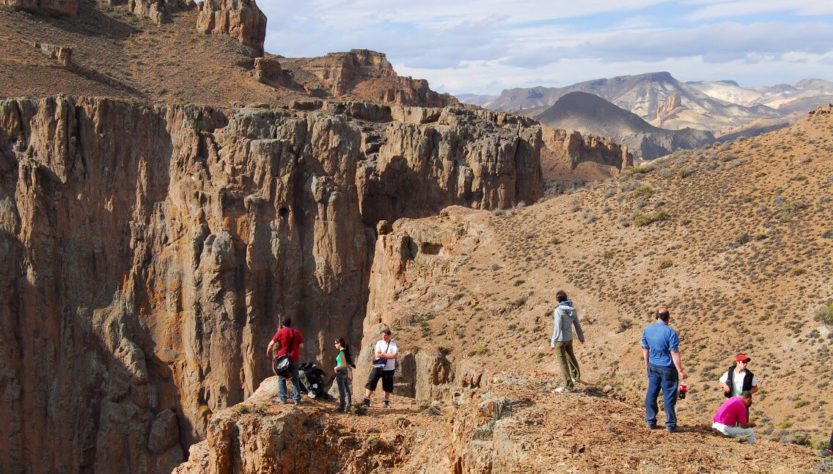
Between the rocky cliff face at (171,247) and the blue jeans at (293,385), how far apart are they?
86.3 ft

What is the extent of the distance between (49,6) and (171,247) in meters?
27.1

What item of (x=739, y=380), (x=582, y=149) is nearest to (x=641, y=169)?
(x=739, y=380)

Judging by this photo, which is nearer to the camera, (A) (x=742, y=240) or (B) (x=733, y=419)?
(B) (x=733, y=419)

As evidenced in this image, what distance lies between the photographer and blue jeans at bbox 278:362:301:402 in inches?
727

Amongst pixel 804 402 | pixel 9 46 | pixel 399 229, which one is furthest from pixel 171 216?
pixel 804 402

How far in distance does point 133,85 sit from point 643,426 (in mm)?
51491

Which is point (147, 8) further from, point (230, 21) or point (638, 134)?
point (638, 134)

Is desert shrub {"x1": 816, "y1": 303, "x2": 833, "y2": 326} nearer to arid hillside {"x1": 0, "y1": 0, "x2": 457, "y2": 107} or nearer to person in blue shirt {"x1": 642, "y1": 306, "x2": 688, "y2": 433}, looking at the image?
person in blue shirt {"x1": 642, "y1": 306, "x2": 688, "y2": 433}

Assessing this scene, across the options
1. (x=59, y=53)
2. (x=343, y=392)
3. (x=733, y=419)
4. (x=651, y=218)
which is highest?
(x=59, y=53)

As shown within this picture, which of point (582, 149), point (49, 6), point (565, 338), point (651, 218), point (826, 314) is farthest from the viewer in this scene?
point (582, 149)

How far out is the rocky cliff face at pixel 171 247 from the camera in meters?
45.4

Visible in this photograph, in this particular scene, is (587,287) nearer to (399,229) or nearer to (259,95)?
(399,229)

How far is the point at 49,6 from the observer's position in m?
65.8

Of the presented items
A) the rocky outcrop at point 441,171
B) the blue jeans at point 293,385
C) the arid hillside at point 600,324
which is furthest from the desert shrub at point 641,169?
the blue jeans at point 293,385
